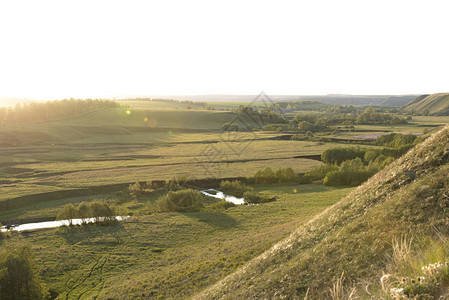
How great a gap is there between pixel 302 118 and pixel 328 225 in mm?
190210

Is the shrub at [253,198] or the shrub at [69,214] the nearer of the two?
the shrub at [69,214]

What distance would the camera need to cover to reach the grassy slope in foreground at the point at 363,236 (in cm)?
1016

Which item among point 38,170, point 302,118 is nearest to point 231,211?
point 38,170

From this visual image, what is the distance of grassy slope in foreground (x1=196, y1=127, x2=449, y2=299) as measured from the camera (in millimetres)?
10164

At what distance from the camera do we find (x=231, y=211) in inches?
1881

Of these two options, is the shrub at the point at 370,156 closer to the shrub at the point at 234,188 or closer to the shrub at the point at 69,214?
the shrub at the point at 234,188

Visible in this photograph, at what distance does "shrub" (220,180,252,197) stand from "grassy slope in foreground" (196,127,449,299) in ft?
149

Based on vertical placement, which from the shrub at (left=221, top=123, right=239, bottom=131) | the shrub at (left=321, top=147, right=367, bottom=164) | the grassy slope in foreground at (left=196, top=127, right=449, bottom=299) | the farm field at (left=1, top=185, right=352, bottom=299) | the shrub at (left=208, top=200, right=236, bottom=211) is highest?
the grassy slope in foreground at (left=196, top=127, right=449, bottom=299)

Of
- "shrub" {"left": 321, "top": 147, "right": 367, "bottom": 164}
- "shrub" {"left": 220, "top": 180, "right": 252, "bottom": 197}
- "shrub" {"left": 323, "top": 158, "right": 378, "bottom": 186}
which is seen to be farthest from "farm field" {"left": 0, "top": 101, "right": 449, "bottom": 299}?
"shrub" {"left": 321, "top": 147, "right": 367, "bottom": 164}

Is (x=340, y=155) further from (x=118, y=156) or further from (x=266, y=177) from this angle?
(x=118, y=156)

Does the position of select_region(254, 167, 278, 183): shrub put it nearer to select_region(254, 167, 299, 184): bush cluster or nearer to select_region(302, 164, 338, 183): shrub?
select_region(254, 167, 299, 184): bush cluster

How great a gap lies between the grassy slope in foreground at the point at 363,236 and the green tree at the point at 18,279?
757 inches

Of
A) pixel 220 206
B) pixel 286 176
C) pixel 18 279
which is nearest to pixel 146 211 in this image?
pixel 220 206

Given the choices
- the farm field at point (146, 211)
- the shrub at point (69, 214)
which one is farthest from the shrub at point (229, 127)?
the shrub at point (69, 214)
